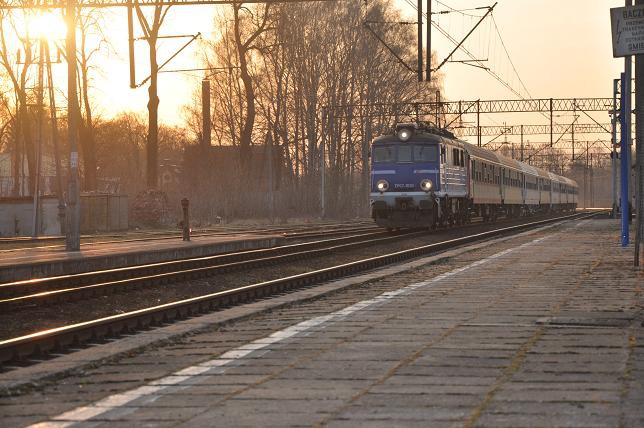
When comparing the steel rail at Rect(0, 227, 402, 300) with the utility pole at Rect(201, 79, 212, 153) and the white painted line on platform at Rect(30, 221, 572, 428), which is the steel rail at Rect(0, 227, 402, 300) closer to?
the white painted line on platform at Rect(30, 221, 572, 428)

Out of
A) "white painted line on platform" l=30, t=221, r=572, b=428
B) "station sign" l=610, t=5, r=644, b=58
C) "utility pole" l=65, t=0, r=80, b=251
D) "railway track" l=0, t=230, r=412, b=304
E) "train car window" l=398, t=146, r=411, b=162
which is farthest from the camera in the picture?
"train car window" l=398, t=146, r=411, b=162

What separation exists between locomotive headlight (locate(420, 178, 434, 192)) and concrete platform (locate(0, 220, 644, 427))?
21578mm

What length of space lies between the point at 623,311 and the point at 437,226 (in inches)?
1080

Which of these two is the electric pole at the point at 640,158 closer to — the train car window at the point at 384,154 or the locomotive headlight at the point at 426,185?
the locomotive headlight at the point at 426,185

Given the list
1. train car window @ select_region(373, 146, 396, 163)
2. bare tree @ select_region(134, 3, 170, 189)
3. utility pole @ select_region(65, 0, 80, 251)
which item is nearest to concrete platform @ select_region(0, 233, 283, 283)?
utility pole @ select_region(65, 0, 80, 251)

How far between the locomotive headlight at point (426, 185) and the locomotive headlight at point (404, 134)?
1542 mm

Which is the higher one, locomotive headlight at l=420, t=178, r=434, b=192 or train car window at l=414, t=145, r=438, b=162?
train car window at l=414, t=145, r=438, b=162

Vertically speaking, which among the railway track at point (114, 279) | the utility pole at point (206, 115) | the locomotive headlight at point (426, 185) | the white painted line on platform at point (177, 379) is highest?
the utility pole at point (206, 115)

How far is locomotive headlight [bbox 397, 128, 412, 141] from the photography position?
3494cm

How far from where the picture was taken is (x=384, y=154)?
3550cm

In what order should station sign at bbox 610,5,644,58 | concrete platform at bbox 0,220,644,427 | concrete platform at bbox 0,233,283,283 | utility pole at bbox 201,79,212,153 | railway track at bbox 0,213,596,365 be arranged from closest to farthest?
concrete platform at bbox 0,220,644,427 < railway track at bbox 0,213,596,365 < station sign at bbox 610,5,644,58 < concrete platform at bbox 0,233,283,283 < utility pole at bbox 201,79,212,153

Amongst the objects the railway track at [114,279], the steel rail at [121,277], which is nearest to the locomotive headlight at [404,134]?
the railway track at [114,279]

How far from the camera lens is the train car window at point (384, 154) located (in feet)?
116

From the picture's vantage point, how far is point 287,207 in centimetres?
6066
